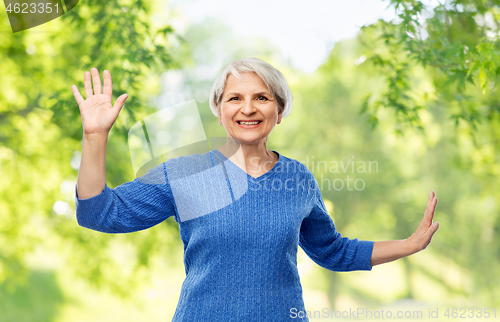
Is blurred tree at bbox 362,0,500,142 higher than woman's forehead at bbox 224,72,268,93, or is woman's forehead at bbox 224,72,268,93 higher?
blurred tree at bbox 362,0,500,142

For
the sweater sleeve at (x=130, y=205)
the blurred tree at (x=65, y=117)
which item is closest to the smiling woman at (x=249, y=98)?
the sweater sleeve at (x=130, y=205)

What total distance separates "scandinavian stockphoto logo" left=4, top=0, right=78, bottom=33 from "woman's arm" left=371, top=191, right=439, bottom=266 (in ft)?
9.98

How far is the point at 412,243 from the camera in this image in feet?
4.44

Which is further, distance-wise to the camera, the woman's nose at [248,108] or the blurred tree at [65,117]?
the blurred tree at [65,117]

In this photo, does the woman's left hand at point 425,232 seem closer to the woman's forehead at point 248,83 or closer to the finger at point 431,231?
the finger at point 431,231

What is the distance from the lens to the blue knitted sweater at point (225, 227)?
3.65 feet

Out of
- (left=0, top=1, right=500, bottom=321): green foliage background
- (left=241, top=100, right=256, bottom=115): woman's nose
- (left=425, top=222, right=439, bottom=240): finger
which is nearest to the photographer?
(left=241, top=100, right=256, bottom=115): woman's nose

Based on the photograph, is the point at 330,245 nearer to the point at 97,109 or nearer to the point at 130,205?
the point at 130,205

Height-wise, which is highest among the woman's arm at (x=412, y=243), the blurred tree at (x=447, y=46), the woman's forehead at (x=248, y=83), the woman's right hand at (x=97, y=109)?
the blurred tree at (x=447, y=46)

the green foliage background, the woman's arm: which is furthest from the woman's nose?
the green foliage background

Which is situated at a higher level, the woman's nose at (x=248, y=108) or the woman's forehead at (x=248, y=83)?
the woman's forehead at (x=248, y=83)

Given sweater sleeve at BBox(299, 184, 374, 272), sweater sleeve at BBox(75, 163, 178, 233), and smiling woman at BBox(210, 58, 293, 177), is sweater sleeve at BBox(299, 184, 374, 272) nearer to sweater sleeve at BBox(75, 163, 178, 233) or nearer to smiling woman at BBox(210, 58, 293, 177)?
smiling woman at BBox(210, 58, 293, 177)

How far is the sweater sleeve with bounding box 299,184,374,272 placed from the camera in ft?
4.49

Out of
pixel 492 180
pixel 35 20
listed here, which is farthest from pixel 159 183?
pixel 492 180
